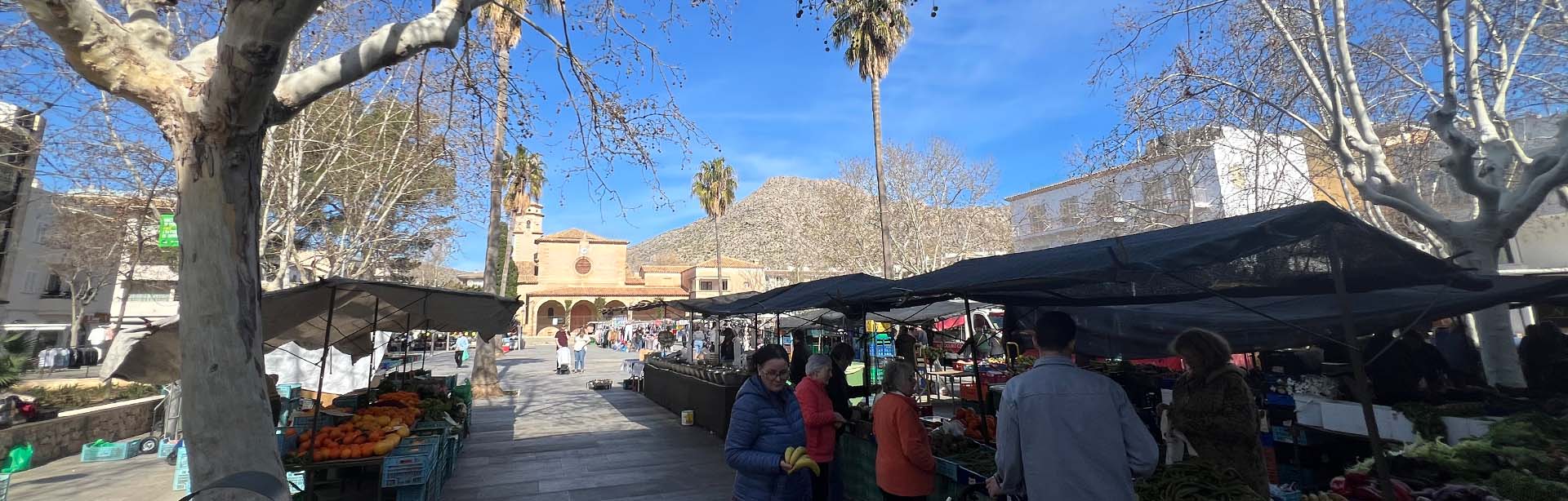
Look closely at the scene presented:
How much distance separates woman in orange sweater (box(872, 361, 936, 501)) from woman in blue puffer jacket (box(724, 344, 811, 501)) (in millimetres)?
726

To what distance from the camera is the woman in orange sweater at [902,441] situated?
3717mm

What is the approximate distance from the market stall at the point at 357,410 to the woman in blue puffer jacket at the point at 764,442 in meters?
3.51

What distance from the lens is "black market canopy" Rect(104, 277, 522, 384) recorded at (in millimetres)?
5555

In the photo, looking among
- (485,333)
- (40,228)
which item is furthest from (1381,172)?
(40,228)

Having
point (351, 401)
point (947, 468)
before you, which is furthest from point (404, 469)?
point (947, 468)

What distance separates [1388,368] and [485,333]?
10002 mm

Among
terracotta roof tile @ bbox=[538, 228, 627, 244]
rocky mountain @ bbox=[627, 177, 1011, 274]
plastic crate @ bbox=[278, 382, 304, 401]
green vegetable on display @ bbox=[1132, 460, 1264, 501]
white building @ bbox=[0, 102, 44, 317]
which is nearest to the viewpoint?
green vegetable on display @ bbox=[1132, 460, 1264, 501]

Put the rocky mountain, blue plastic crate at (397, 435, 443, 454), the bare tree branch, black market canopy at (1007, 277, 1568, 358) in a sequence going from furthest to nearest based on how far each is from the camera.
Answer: the rocky mountain → blue plastic crate at (397, 435, 443, 454) → black market canopy at (1007, 277, 1568, 358) → the bare tree branch

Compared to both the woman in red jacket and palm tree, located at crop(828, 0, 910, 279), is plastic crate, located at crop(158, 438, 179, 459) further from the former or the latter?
palm tree, located at crop(828, 0, 910, 279)

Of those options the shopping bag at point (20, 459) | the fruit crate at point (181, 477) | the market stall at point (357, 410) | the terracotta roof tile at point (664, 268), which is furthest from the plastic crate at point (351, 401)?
the terracotta roof tile at point (664, 268)

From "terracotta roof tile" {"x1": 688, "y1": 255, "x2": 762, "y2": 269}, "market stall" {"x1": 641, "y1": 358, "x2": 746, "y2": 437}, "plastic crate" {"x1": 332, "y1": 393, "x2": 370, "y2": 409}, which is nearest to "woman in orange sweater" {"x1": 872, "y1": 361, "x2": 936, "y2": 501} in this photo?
"market stall" {"x1": 641, "y1": 358, "x2": 746, "y2": 437}

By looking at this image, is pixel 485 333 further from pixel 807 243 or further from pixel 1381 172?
pixel 807 243

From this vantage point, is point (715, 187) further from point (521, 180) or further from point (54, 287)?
point (54, 287)

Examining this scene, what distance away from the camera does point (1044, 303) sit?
219 inches
